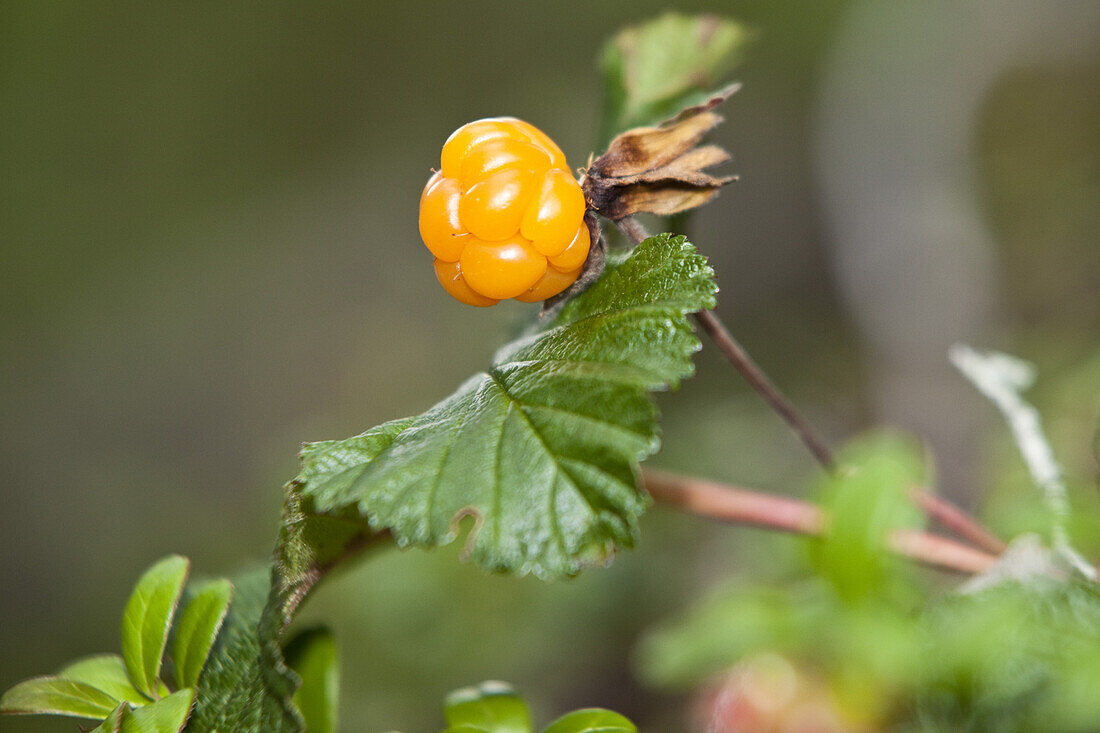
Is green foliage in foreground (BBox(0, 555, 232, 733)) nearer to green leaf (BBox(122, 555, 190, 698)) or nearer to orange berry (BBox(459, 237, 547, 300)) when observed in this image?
green leaf (BBox(122, 555, 190, 698))

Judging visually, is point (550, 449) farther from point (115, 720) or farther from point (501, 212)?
point (115, 720)

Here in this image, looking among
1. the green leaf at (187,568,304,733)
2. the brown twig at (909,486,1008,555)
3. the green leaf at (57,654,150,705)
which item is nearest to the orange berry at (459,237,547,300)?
the green leaf at (187,568,304,733)

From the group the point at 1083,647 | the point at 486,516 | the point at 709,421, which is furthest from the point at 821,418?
the point at 486,516

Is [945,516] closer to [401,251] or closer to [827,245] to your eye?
[827,245]

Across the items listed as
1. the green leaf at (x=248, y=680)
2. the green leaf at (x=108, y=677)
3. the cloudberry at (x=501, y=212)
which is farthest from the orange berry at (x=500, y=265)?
the green leaf at (x=108, y=677)

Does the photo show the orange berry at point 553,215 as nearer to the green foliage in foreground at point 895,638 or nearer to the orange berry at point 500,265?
the orange berry at point 500,265

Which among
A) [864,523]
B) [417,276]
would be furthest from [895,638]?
[417,276]
